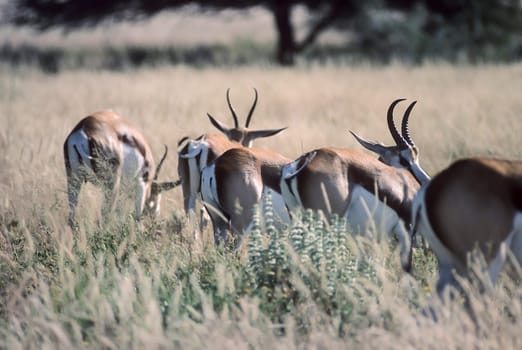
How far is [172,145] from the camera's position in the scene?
31.4ft

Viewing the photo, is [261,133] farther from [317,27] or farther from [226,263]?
[317,27]

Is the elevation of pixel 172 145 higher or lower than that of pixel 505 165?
lower

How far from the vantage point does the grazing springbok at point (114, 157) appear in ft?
23.2

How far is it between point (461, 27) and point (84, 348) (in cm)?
2332

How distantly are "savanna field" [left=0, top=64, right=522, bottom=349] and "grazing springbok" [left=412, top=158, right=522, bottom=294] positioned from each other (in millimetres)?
218

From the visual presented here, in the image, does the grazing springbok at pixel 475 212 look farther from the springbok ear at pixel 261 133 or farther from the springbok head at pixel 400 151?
the springbok ear at pixel 261 133

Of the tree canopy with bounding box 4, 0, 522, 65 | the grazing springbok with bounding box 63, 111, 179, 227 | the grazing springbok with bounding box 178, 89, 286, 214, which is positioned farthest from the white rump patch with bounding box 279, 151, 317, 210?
the tree canopy with bounding box 4, 0, 522, 65

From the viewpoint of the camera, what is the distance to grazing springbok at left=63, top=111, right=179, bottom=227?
7074 millimetres

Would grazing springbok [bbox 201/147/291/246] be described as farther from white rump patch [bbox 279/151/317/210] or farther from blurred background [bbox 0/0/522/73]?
blurred background [bbox 0/0/522/73]

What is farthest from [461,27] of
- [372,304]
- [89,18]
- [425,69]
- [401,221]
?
[372,304]

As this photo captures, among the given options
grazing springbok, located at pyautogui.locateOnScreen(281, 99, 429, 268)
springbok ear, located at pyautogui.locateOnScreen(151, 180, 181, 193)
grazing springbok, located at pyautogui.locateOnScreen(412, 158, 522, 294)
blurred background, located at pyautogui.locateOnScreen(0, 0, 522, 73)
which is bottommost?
blurred background, located at pyautogui.locateOnScreen(0, 0, 522, 73)

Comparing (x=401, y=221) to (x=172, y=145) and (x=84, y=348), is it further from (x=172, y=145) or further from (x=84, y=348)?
(x=172, y=145)

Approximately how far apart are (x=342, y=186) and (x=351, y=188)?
0.25 ft

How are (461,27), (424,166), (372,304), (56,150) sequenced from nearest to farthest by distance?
1. (372,304)
2. (424,166)
3. (56,150)
4. (461,27)
